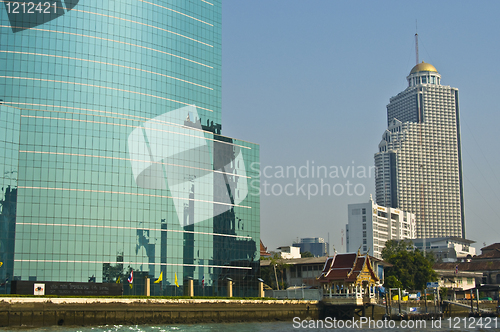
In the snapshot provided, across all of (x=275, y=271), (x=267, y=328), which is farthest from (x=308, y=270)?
(x=267, y=328)

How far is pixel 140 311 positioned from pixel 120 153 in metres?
33.7

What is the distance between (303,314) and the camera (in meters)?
95.0

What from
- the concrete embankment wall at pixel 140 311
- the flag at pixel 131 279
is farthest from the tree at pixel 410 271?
the flag at pixel 131 279

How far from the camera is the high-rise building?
93.9 m

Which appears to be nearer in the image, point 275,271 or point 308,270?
point 275,271

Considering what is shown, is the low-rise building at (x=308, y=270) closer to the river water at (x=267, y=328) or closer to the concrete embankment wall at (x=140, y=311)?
the concrete embankment wall at (x=140, y=311)

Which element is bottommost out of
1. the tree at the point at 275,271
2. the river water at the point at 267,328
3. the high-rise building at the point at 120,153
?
the river water at the point at 267,328

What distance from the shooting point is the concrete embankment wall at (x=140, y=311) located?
6950 cm

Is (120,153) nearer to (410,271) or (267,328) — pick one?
(267,328)

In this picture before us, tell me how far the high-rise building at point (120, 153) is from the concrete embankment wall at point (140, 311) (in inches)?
740

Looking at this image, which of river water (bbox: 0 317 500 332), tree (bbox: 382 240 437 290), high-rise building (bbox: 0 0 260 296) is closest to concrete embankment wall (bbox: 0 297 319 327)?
river water (bbox: 0 317 500 332)

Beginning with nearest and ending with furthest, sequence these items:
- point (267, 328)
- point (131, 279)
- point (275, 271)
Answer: point (267, 328), point (131, 279), point (275, 271)

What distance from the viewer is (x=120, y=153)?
102 metres

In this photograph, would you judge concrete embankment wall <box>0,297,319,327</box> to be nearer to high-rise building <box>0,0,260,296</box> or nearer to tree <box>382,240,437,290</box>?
high-rise building <box>0,0,260,296</box>
